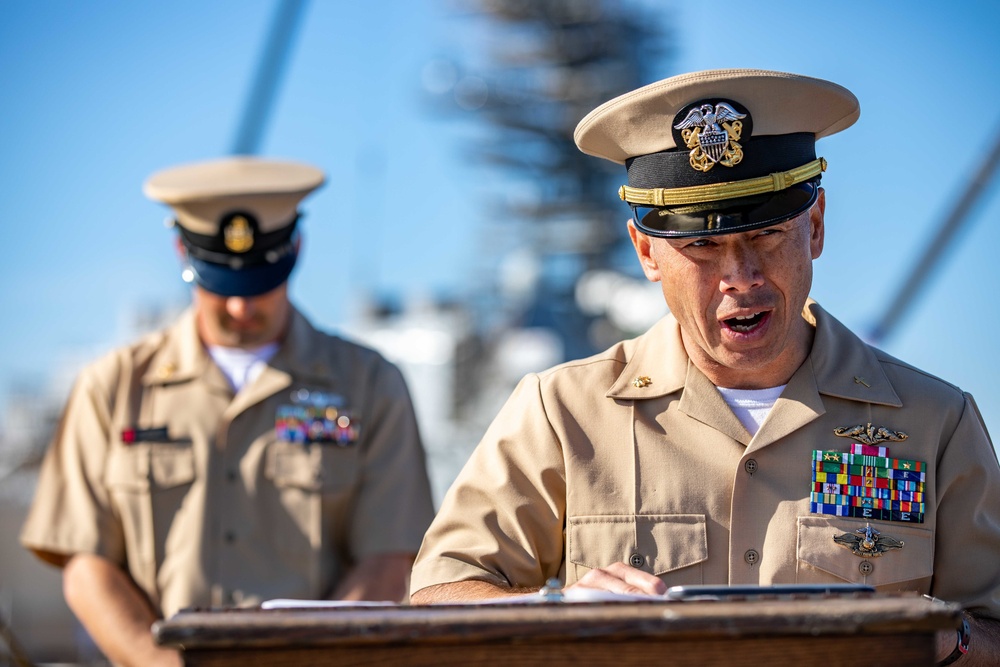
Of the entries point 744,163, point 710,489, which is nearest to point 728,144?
point 744,163

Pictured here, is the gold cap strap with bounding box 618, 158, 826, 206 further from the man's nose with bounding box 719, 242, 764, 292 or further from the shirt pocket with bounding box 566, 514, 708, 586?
the shirt pocket with bounding box 566, 514, 708, 586

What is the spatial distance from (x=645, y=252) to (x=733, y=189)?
0.31 metres

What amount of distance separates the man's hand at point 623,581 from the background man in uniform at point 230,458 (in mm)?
1985

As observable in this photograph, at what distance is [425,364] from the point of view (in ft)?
85.0

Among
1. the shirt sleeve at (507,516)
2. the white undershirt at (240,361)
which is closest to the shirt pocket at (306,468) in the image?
the white undershirt at (240,361)

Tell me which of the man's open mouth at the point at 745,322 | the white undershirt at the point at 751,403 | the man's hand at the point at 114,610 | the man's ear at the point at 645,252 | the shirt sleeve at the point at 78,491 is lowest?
the man's hand at the point at 114,610

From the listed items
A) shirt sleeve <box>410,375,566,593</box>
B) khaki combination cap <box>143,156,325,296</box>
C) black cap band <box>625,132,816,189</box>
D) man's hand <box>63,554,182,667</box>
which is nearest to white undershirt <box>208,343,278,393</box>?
khaki combination cap <box>143,156,325,296</box>

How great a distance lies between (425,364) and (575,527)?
23517mm

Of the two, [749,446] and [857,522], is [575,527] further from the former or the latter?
[857,522]

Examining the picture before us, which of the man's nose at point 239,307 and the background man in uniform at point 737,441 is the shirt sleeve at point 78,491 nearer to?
the man's nose at point 239,307

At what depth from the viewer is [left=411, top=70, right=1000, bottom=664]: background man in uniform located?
238cm

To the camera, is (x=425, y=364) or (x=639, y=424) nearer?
(x=639, y=424)

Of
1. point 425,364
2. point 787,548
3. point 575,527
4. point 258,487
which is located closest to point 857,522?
point 787,548

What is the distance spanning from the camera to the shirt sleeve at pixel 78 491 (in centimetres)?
394
